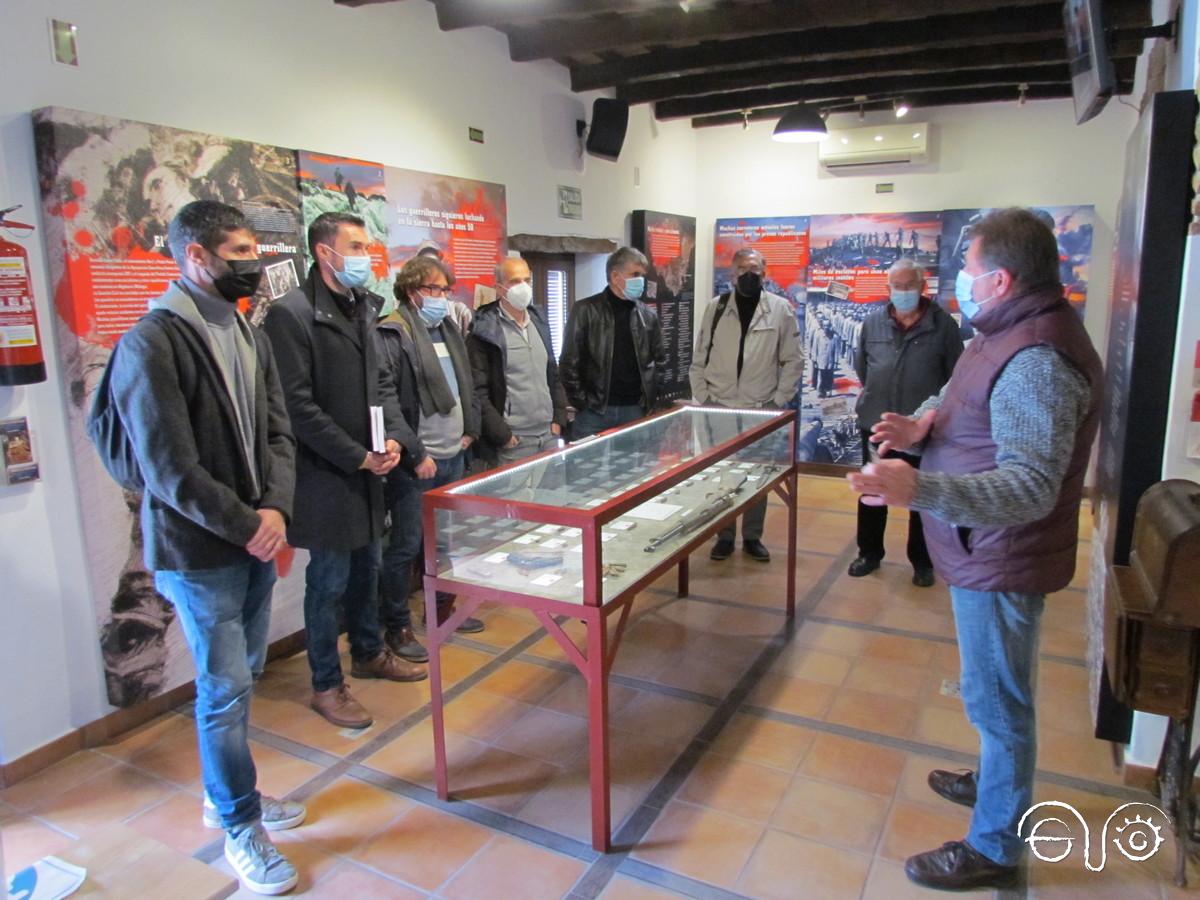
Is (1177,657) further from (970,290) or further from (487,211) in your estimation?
(487,211)

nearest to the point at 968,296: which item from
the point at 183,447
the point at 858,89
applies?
the point at 183,447

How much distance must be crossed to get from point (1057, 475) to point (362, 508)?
2232 millimetres

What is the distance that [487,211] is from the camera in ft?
15.0

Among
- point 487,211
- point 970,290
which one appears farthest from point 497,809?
point 487,211

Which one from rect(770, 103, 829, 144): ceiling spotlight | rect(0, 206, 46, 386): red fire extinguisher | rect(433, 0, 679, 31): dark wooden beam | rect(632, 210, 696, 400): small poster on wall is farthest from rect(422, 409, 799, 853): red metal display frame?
rect(632, 210, 696, 400): small poster on wall

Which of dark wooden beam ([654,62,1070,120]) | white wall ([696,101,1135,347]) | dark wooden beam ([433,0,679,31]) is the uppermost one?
dark wooden beam ([654,62,1070,120])

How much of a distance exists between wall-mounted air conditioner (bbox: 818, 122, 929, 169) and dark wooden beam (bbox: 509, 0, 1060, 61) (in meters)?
1.95

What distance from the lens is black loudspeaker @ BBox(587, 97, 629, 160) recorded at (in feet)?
18.0

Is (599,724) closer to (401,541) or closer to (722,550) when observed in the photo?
(401,541)

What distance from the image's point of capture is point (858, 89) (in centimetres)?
556

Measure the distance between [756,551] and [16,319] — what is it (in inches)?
145

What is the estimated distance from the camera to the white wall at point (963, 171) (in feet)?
19.7

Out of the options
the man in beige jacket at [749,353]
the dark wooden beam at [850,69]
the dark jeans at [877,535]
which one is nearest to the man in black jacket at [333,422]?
the man in beige jacket at [749,353]

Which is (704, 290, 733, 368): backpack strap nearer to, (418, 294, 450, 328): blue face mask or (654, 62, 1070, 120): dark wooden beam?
(418, 294, 450, 328): blue face mask
